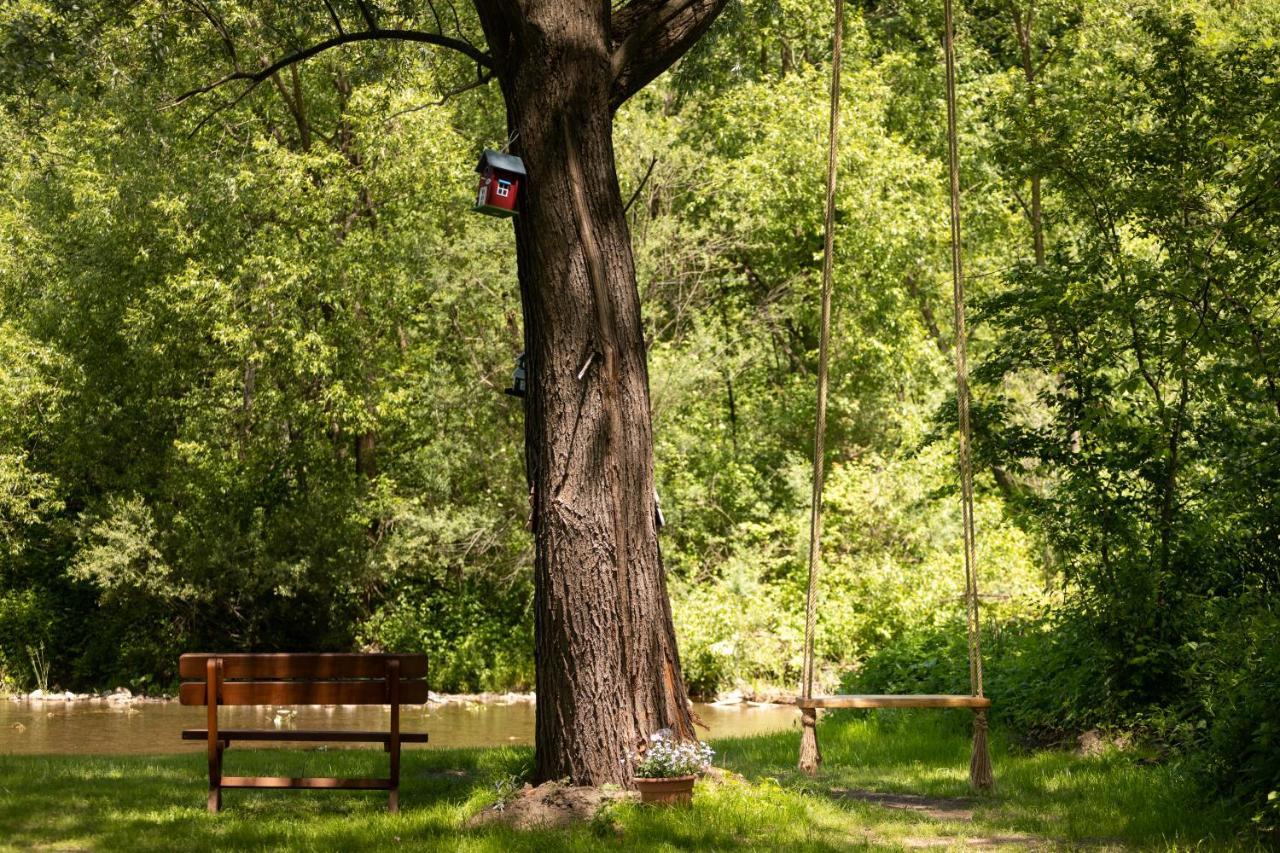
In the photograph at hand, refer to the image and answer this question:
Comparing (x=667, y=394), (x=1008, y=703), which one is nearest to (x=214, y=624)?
(x=667, y=394)

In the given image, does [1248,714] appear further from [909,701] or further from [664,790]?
[664,790]

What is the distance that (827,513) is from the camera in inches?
797

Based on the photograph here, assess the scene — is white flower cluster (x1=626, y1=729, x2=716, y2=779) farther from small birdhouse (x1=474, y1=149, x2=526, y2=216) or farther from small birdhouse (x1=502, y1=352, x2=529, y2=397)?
small birdhouse (x1=474, y1=149, x2=526, y2=216)

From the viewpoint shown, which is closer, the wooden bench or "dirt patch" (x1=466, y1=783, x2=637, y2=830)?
"dirt patch" (x1=466, y1=783, x2=637, y2=830)

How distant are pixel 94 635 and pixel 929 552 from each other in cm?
1254

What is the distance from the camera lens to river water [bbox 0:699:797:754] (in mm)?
13094

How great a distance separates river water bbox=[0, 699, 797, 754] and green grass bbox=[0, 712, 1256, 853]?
4274 mm

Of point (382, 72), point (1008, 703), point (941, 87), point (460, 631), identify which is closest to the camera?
point (1008, 703)

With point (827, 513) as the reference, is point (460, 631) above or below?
below

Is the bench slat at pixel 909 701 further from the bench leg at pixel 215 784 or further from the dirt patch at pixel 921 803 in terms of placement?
the bench leg at pixel 215 784

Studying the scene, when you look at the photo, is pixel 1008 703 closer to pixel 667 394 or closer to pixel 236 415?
pixel 667 394

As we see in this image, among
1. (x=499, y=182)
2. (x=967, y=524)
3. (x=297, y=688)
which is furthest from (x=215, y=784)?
(x=967, y=524)

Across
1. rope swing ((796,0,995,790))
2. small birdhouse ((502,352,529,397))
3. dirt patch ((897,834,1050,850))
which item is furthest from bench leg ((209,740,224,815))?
dirt patch ((897,834,1050,850))

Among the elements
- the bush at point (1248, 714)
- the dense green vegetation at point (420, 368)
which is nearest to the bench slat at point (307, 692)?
the bush at point (1248, 714)
